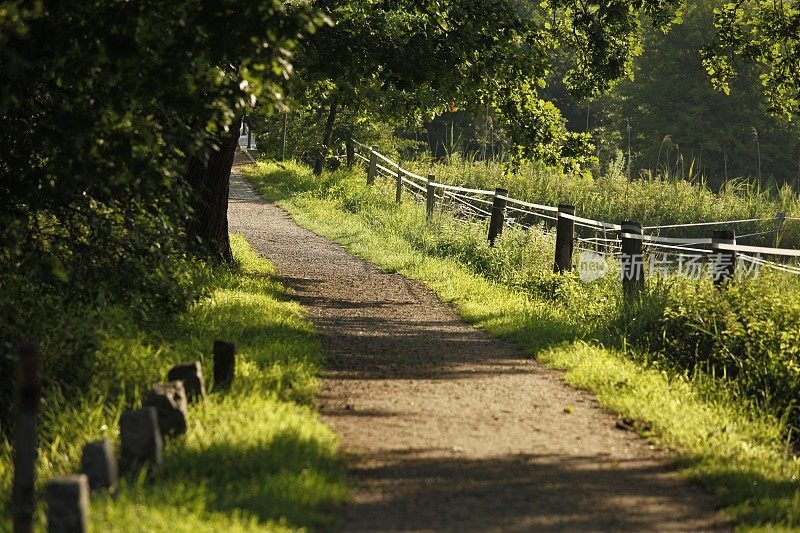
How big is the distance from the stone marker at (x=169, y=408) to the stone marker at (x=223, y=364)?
1190 mm

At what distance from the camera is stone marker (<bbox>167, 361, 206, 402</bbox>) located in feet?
23.1

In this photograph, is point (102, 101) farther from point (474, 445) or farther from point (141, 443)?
point (474, 445)

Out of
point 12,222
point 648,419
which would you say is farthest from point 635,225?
point 12,222

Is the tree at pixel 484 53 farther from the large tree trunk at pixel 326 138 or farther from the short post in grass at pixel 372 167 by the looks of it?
the large tree trunk at pixel 326 138

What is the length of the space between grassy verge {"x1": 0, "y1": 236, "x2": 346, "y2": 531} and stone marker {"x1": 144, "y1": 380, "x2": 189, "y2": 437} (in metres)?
0.10

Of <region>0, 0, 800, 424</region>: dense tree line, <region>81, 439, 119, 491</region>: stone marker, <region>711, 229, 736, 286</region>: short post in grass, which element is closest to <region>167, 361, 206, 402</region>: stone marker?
<region>0, 0, 800, 424</region>: dense tree line

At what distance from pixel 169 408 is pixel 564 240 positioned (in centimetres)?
806

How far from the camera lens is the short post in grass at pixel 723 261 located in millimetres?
10711

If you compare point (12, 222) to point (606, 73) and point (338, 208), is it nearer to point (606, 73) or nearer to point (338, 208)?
point (606, 73)

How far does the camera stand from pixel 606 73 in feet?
50.7

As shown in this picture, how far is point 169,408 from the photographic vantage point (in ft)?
21.0
